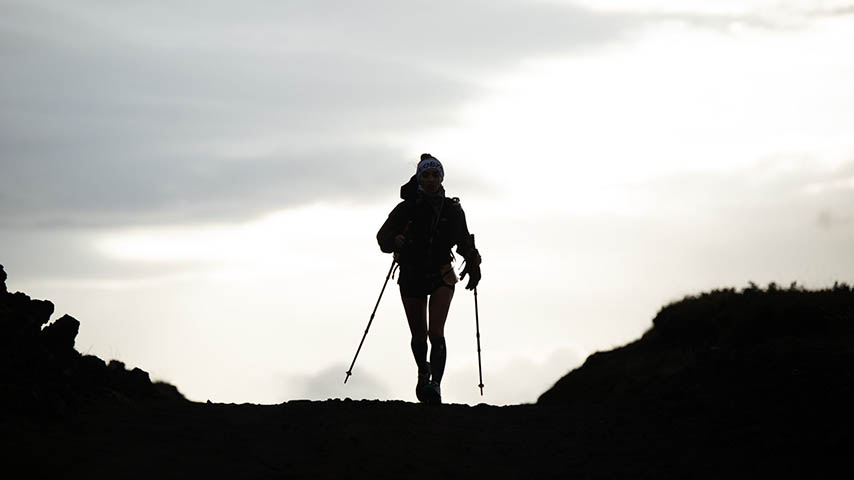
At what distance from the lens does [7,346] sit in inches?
456

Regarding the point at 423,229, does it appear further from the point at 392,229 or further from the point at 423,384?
the point at 423,384

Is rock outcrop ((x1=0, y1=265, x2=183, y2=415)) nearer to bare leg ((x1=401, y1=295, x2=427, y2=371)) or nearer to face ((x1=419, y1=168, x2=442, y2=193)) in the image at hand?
bare leg ((x1=401, y1=295, x2=427, y2=371))

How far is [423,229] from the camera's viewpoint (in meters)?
15.1

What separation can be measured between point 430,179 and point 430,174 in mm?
70

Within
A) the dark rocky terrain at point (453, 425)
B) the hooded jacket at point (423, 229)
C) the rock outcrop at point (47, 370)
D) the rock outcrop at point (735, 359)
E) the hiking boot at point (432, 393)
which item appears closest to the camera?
the dark rocky terrain at point (453, 425)

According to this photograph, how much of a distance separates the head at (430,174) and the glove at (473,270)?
114 cm

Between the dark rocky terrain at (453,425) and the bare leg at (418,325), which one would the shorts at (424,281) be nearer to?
the bare leg at (418,325)

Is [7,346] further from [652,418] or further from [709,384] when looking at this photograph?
[709,384]

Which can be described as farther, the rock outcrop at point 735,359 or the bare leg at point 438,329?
the bare leg at point 438,329

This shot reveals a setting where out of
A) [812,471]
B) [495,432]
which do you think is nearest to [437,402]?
[495,432]

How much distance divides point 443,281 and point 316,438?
15.6ft

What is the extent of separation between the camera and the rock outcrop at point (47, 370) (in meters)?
10.8

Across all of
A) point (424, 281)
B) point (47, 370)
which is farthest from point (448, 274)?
point (47, 370)

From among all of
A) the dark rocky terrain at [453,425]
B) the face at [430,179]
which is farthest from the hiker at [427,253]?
the dark rocky terrain at [453,425]
